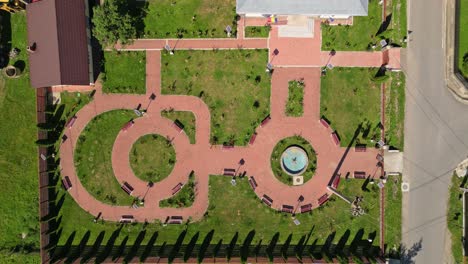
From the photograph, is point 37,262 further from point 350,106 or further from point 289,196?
point 350,106

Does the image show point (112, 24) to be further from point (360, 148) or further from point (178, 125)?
point (360, 148)

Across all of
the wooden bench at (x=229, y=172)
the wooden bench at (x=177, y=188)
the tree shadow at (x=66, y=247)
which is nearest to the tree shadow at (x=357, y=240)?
the wooden bench at (x=229, y=172)

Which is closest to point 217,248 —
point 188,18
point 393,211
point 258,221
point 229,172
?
point 258,221

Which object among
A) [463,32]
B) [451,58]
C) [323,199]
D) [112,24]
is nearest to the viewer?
[112,24]

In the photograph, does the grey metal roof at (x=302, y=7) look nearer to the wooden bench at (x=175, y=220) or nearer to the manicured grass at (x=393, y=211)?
the manicured grass at (x=393, y=211)

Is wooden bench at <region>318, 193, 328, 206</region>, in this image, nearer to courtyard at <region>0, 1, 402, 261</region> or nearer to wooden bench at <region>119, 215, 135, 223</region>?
courtyard at <region>0, 1, 402, 261</region>

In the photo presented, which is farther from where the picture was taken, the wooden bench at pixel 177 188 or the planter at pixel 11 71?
the wooden bench at pixel 177 188
